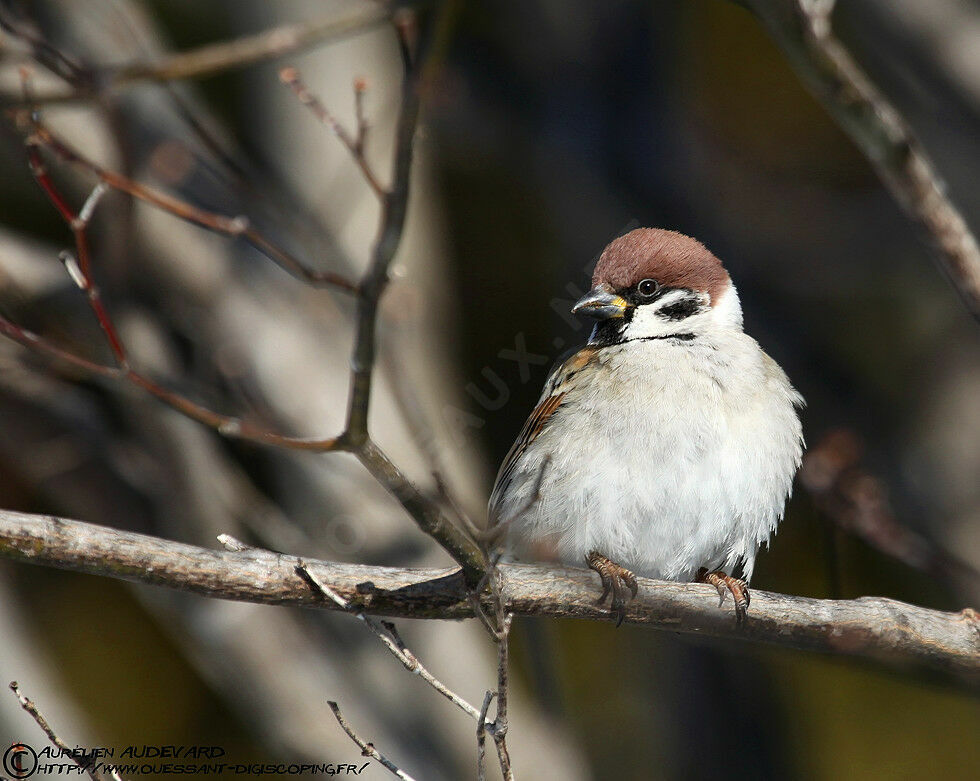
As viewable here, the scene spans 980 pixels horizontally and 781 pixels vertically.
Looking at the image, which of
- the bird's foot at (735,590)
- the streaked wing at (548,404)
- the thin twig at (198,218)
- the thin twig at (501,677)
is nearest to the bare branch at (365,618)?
the thin twig at (501,677)

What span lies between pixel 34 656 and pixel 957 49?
5.37m

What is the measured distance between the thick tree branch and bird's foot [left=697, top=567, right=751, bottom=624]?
0.02 meters

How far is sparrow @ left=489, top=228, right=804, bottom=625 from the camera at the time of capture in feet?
11.7

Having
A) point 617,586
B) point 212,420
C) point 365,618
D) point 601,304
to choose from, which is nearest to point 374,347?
point 212,420

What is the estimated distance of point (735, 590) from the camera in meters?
3.46

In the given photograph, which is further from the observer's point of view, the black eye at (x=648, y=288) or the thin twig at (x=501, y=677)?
the black eye at (x=648, y=288)

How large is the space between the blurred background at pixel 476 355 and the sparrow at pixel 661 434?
0.80 meters

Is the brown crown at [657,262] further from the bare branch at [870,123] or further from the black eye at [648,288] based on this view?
the bare branch at [870,123]

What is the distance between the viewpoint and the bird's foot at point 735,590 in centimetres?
332

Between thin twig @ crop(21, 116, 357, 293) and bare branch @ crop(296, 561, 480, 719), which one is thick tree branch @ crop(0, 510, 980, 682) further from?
thin twig @ crop(21, 116, 357, 293)

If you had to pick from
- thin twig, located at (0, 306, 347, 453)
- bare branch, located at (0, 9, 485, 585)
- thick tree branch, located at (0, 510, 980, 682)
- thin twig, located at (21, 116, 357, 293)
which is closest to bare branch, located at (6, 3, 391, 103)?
thin twig, located at (21, 116, 357, 293)

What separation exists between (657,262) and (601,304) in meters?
0.26

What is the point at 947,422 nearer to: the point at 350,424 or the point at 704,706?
the point at 704,706

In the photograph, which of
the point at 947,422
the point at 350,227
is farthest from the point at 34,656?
the point at 947,422
